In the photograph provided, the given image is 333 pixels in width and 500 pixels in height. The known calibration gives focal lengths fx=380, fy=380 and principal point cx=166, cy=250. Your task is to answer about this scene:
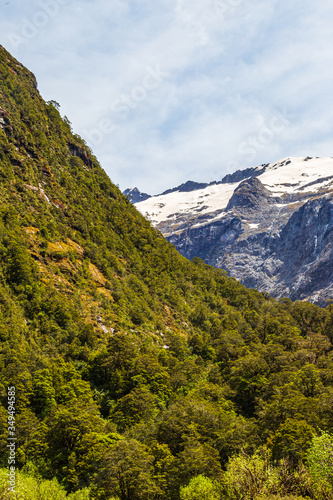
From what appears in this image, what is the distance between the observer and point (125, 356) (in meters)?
71.0

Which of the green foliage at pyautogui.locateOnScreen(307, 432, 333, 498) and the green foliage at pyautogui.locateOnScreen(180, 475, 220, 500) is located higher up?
the green foliage at pyautogui.locateOnScreen(307, 432, 333, 498)

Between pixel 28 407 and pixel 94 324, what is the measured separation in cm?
3166

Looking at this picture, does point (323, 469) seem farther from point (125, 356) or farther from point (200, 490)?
point (125, 356)

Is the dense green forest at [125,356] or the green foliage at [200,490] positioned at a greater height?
the dense green forest at [125,356]

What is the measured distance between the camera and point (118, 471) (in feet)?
125

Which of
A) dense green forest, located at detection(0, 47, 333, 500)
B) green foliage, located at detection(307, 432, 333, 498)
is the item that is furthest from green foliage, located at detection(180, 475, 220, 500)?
green foliage, located at detection(307, 432, 333, 498)

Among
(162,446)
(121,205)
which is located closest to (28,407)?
(162,446)

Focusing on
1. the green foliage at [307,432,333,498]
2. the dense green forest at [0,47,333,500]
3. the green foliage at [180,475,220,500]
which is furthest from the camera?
the dense green forest at [0,47,333,500]

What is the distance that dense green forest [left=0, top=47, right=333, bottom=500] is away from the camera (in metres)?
38.9

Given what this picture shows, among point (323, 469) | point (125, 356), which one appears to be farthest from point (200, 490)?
point (125, 356)

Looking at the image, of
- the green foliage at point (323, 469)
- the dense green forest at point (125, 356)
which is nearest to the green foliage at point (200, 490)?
the dense green forest at point (125, 356)

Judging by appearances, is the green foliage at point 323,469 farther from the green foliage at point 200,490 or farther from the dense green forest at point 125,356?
the green foliage at point 200,490

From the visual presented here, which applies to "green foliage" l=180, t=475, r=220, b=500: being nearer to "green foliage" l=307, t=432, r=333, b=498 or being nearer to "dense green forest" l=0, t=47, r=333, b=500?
"dense green forest" l=0, t=47, r=333, b=500

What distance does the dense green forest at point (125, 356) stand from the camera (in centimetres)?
3891
